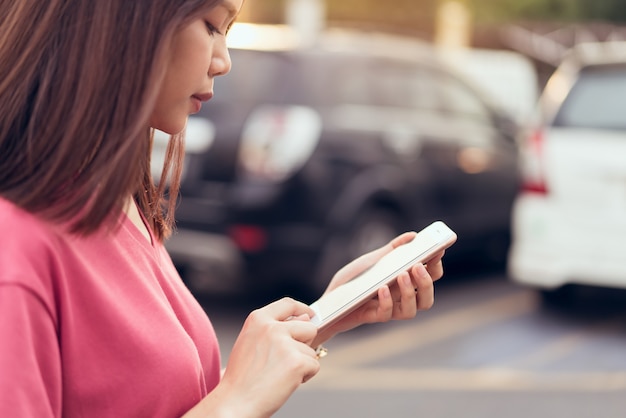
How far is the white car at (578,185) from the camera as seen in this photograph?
239 inches

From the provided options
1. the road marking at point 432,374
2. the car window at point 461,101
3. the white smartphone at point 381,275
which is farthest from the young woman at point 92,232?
the car window at point 461,101

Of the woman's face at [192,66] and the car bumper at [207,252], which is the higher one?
the woman's face at [192,66]

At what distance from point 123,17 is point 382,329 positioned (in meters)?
5.15

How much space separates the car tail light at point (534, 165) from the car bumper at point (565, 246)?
68 millimetres

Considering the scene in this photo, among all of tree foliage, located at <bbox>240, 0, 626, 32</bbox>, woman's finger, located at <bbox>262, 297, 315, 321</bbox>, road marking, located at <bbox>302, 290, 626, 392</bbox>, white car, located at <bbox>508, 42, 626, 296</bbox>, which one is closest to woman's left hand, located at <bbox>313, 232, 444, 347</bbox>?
woman's finger, located at <bbox>262, 297, 315, 321</bbox>

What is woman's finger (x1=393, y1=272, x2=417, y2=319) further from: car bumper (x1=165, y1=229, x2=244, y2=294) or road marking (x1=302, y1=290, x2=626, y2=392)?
car bumper (x1=165, y1=229, x2=244, y2=294)

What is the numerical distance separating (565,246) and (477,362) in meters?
1.06

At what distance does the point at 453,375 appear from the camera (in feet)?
17.5

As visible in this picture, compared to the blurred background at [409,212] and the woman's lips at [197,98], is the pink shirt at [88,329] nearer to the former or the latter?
the woman's lips at [197,98]

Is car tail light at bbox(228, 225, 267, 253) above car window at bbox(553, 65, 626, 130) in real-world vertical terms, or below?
below

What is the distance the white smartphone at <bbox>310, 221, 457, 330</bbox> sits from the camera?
1804mm

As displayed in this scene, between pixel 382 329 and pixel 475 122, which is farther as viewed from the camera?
pixel 475 122

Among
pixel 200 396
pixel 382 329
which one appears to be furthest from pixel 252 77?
pixel 200 396

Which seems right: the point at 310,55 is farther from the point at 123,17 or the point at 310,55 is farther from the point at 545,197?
the point at 123,17
